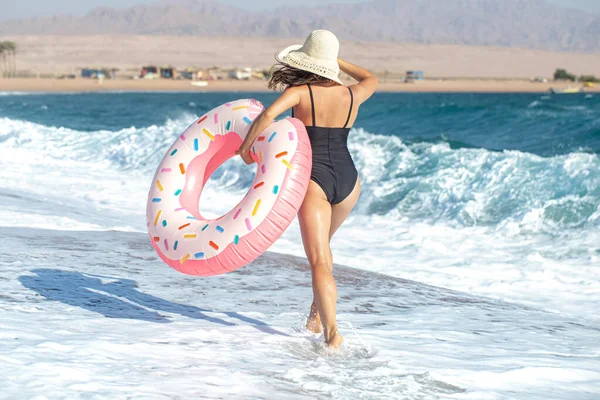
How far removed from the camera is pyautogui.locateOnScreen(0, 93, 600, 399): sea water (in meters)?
3.51

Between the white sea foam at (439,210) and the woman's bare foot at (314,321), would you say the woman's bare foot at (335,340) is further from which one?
the white sea foam at (439,210)

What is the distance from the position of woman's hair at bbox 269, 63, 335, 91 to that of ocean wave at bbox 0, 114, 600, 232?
5.72 metres

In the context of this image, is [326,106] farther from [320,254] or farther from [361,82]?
[320,254]

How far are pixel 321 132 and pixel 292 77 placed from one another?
291 millimetres

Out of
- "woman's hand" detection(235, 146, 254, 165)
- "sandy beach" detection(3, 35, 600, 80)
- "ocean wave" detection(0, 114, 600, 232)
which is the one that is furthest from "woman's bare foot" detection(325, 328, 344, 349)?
"sandy beach" detection(3, 35, 600, 80)

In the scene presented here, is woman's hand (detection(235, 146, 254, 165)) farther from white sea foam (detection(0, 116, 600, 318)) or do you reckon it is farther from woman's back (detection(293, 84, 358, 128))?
white sea foam (detection(0, 116, 600, 318))

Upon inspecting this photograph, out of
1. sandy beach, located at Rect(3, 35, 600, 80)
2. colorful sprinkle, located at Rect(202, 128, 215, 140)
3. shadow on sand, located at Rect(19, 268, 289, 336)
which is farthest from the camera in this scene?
sandy beach, located at Rect(3, 35, 600, 80)

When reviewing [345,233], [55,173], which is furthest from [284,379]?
[55,173]

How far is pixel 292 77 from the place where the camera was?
3.95 m

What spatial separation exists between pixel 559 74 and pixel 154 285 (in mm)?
96569

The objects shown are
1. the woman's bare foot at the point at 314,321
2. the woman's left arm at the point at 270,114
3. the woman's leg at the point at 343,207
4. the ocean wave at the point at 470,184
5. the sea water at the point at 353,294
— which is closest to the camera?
the sea water at the point at 353,294

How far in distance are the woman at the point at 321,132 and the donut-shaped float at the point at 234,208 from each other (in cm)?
8

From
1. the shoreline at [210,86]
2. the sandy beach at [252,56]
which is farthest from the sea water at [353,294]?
the sandy beach at [252,56]

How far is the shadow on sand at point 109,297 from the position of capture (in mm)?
4539
